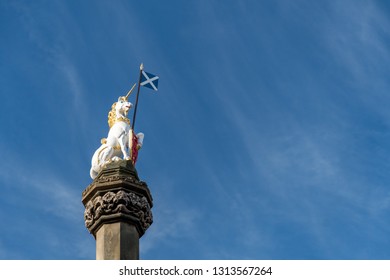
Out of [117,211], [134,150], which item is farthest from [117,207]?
[134,150]

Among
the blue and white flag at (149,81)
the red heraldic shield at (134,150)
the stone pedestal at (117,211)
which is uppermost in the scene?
the blue and white flag at (149,81)

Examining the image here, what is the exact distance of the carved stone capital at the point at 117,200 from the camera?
25.2 m

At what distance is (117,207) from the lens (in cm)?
2522

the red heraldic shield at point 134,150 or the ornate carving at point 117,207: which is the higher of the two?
the red heraldic shield at point 134,150

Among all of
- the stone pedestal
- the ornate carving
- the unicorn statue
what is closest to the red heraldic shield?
the unicorn statue

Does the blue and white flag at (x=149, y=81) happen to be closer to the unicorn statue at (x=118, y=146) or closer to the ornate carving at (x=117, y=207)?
the unicorn statue at (x=118, y=146)

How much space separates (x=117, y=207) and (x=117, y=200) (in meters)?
0.21

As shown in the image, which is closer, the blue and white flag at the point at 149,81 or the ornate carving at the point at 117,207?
the ornate carving at the point at 117,207

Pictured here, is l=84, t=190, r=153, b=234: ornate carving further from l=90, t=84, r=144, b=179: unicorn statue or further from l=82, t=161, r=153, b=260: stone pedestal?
l=90, t=84, r=144, b=179: unicorn statue

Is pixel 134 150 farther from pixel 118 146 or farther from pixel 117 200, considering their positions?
pixel 117 200

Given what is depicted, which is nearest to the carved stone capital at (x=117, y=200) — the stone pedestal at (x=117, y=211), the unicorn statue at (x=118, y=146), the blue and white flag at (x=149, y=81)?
the stone pedestal at (x=117, y=211)

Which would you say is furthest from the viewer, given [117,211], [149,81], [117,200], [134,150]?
[149,81]
